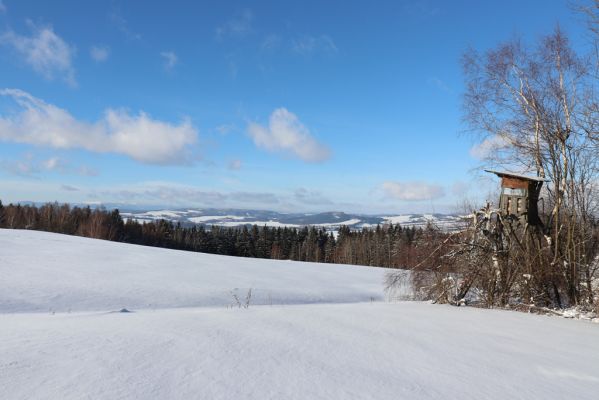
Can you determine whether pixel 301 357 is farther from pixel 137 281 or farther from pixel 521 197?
pixel 137 281

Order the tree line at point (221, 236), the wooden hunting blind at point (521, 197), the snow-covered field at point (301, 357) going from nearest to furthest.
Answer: the snow-covered field at point (301, 357), the wooden hunting blind at point (521, 197), the tree line at point (221, 236)

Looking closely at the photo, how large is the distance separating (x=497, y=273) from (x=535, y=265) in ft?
3.01

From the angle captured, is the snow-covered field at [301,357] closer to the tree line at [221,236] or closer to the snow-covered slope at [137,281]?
the snow-covered slope at [137,281]

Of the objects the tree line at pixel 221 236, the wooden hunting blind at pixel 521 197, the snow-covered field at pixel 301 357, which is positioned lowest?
the tree line at pixel 221 236

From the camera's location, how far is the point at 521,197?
9805 millimetres

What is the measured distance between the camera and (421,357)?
11.9 feet

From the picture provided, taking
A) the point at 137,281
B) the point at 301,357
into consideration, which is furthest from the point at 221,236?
the point at 301,357

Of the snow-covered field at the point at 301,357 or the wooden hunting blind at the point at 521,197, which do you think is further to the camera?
the wooden hunting blind at the point at 521,197

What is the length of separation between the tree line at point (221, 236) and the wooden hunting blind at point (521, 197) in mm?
42213

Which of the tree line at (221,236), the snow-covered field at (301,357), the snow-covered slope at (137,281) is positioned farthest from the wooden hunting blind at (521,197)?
the tree line at (221,236)

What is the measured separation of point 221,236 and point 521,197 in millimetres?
60333

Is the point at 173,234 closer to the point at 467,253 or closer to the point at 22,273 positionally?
the point at 22,273

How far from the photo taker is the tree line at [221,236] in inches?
2138

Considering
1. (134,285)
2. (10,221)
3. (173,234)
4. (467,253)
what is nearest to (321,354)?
(467,253)
